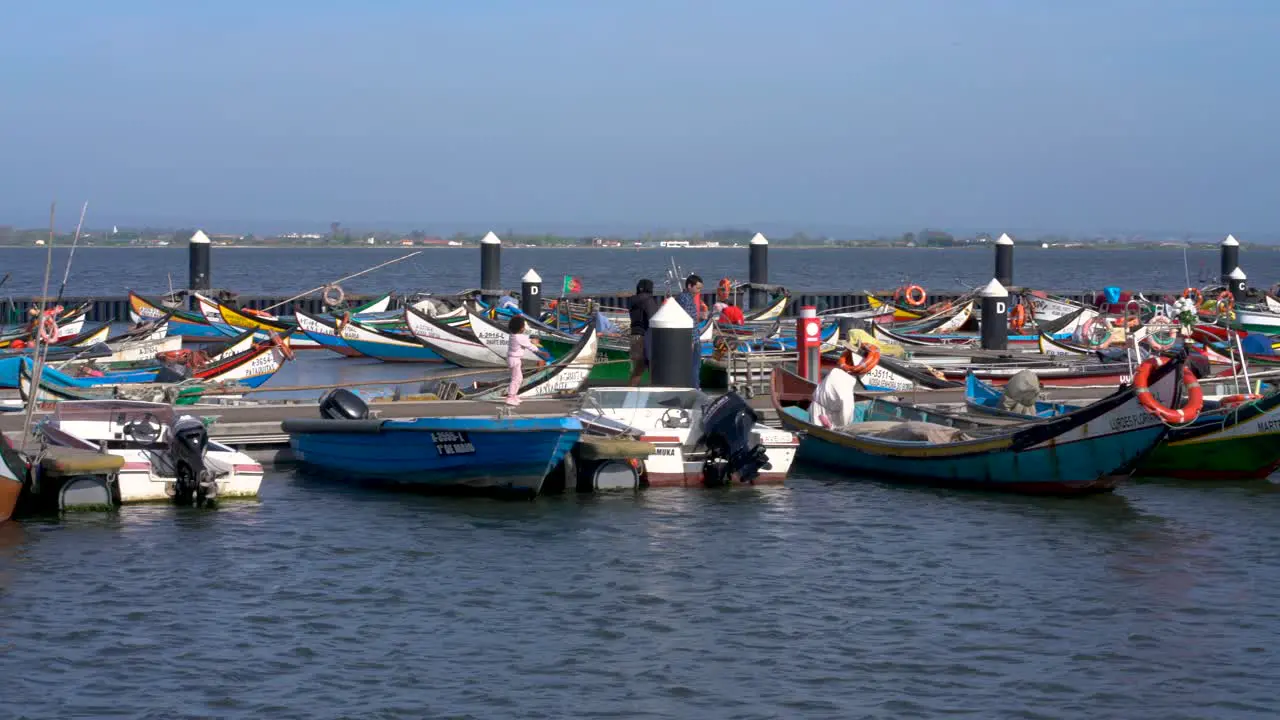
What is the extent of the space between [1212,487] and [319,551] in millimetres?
12744

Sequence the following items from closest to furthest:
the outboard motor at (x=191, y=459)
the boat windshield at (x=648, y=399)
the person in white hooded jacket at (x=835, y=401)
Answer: the outboard motor at (x=191, y=459), the boat windshield at (x=648, y=399), the person in white hooded jacket at (x=835, y=401)

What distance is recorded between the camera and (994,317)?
3553 centimetres

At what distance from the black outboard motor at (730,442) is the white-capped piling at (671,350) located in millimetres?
2407

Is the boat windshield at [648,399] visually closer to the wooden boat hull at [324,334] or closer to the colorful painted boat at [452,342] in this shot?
the colorful painted boat at [452,342]

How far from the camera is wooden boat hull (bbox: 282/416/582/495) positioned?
66.1 feet

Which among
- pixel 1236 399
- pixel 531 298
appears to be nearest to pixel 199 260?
pixel 531 298

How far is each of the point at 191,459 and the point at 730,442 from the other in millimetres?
7128

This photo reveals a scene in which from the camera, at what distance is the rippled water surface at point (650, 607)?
500 inches

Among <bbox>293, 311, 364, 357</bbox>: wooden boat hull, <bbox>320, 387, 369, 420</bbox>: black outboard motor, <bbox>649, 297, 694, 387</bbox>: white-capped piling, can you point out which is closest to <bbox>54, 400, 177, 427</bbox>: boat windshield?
<bbox>320, 387, 369, 420</bbox>: black outboard motor

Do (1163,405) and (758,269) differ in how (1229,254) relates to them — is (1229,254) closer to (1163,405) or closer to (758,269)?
(758,269)

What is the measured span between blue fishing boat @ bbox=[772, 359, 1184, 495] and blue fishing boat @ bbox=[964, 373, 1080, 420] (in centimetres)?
49

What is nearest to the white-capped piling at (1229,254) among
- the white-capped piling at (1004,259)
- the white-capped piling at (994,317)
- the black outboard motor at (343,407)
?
the white-capped piling at (1004,259)

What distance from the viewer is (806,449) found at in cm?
2394

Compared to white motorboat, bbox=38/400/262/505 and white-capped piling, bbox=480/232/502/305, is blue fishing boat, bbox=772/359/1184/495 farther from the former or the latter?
white-capped piling, bbox=480/232/502/305
